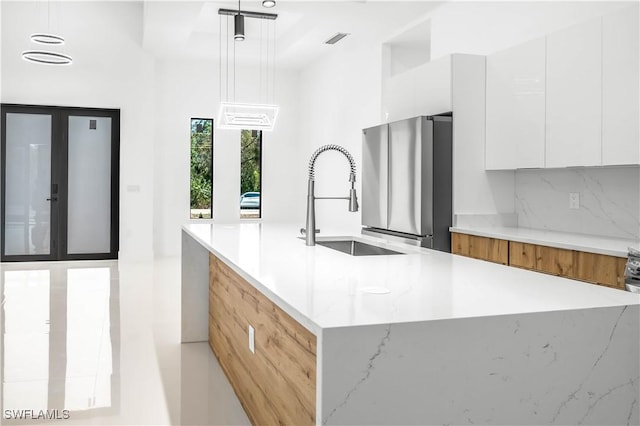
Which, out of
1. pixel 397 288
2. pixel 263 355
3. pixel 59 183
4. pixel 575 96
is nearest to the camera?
pixel 397 288

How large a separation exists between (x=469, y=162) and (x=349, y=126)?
3.36 metres

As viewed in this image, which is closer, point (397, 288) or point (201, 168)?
point (397, 288)

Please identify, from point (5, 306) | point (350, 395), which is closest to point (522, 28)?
point (350, 395)

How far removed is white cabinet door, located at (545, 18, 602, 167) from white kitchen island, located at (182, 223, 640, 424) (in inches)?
77.0

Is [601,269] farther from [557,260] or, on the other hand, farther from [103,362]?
[103,362]

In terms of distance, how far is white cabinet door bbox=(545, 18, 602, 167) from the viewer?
337 cm

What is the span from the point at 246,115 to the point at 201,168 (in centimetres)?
369

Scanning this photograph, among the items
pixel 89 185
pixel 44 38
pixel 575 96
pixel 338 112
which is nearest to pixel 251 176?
pixel 338 112

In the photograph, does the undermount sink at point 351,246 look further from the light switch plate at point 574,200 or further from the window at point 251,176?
the window at point 251,176

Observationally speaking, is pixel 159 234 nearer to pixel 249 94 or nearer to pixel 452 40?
pixel 249 94

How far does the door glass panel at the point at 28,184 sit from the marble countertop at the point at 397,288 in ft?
21.5

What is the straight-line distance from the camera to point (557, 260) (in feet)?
10.7

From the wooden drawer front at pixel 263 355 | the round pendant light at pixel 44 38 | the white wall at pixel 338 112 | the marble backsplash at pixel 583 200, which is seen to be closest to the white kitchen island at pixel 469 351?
the wooden drawer front at pixel 263 355

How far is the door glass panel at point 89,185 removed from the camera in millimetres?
8305
